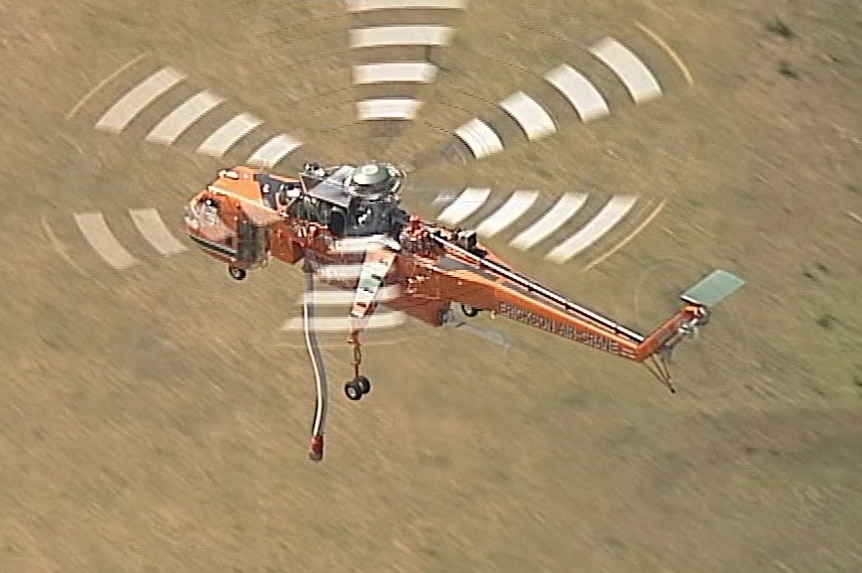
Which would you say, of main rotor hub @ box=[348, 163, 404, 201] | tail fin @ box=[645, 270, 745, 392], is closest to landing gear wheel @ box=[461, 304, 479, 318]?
main rotor hub @ box=[348, 163, 404, 201]

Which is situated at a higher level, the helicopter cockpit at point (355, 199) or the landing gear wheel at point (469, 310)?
the helicopter cockpit at point (355, 199)

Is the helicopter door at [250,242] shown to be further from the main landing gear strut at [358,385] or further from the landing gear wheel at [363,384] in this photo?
the landing gear wheel at [363,384]

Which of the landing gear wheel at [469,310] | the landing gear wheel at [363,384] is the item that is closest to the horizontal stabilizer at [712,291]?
the landing gear wheel at [469,310]

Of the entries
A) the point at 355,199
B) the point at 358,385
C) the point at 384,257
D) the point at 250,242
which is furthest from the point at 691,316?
the point at 250,242

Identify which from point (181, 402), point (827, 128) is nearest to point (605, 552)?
point (181, 402)

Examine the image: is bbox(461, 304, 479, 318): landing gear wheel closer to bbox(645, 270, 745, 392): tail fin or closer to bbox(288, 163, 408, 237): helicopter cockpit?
bbox(288, 163, 408, 237): helicopter cockpit

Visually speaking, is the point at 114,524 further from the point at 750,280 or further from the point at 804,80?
the point at 804,80
